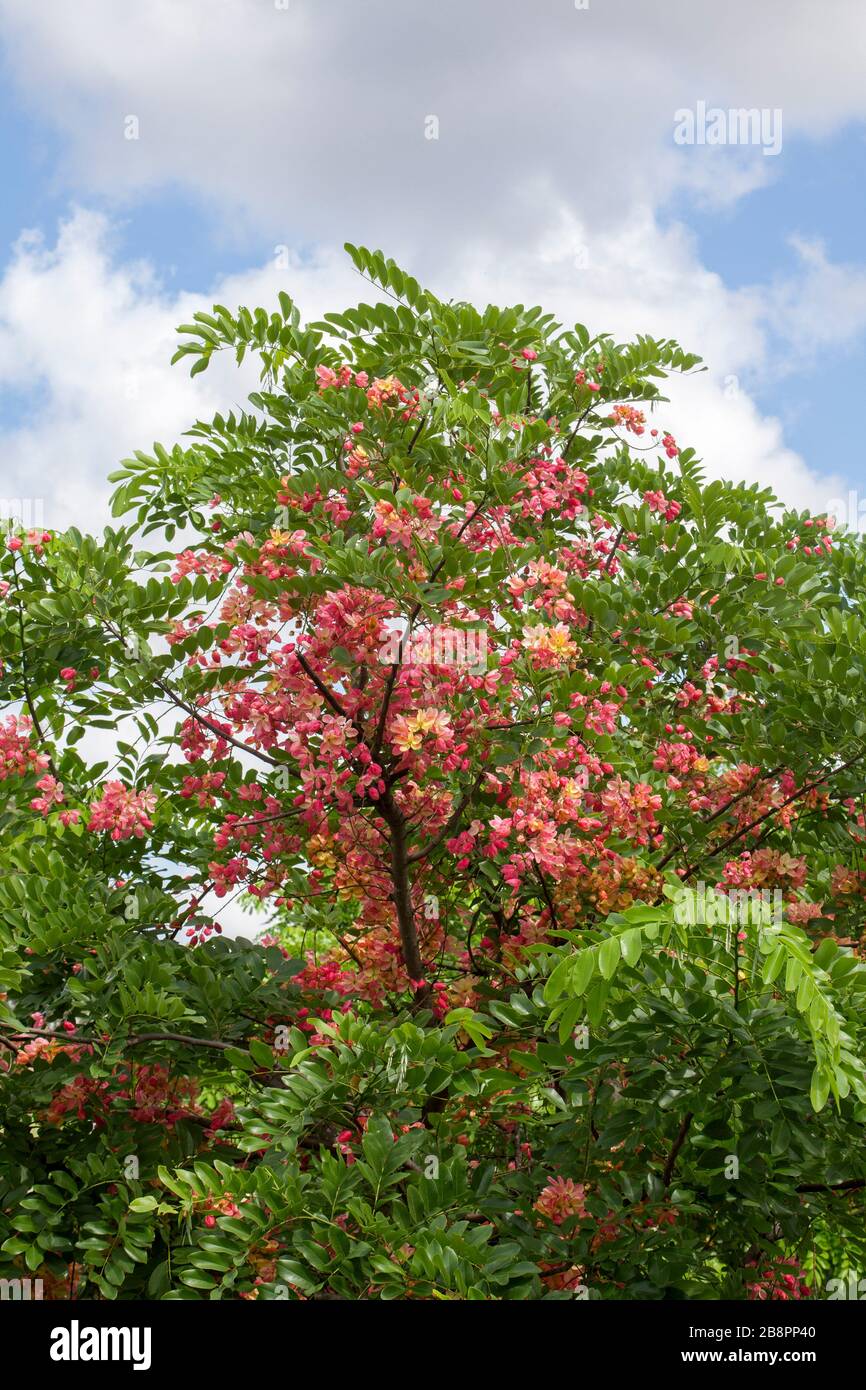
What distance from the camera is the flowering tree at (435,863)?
12.4 feet

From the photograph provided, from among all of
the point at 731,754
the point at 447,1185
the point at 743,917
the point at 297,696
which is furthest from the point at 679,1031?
the point at 731,754

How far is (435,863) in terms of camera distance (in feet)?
18.0

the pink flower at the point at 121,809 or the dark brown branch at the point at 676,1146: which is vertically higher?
the pink flower at the point at 121,809
